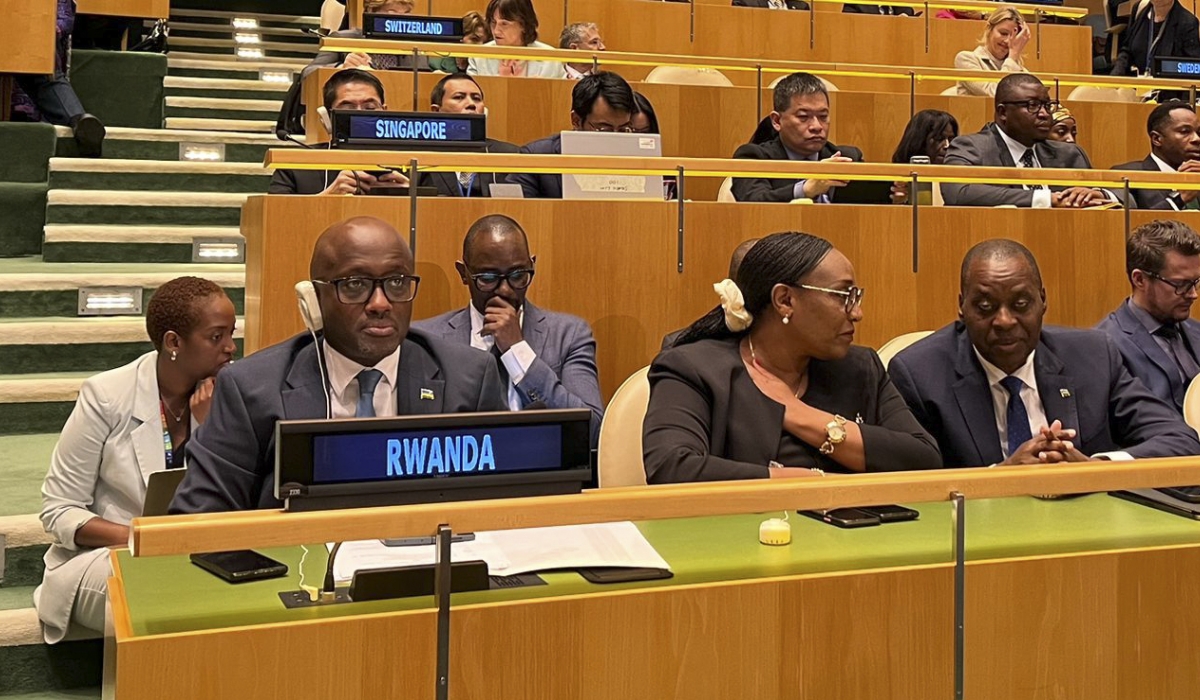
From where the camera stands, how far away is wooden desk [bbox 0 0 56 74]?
540 centimetres

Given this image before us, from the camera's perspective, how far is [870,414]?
8.50 feet

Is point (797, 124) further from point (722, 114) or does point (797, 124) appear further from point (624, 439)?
point (624, 439)

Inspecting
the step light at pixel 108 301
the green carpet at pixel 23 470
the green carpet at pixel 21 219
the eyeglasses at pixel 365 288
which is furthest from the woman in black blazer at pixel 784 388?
the green carpet at pixel 21 219

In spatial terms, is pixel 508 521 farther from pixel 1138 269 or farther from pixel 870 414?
pixel 1138 269

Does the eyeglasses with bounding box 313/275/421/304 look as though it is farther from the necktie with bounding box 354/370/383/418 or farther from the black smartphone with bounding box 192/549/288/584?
the black smartphone with bounding box 192/549/288/584

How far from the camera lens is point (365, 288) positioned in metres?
2.23

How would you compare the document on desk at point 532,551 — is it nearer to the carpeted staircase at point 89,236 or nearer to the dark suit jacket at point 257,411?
the dark suit jacket at point 257,411

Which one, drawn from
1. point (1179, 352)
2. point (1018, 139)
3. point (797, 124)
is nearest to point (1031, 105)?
point (1018, 139)

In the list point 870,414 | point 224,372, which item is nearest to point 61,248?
point 224,372

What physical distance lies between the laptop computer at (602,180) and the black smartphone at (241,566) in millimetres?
2097

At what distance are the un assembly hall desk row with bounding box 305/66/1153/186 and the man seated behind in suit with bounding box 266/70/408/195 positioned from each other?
0.61m

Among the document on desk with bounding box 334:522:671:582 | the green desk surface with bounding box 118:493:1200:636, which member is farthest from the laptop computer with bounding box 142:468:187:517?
the document on desk with bounding box 334:522:671:582

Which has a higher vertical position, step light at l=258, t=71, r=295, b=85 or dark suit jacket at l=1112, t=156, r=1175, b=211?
step light at l=258, t=71, r=295, b=85

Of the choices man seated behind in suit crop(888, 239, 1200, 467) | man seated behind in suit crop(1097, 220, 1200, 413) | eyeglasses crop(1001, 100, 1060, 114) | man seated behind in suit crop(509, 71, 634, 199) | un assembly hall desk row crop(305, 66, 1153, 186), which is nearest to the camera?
man seated behind in suit crop(888, 239, 1200, 467)
